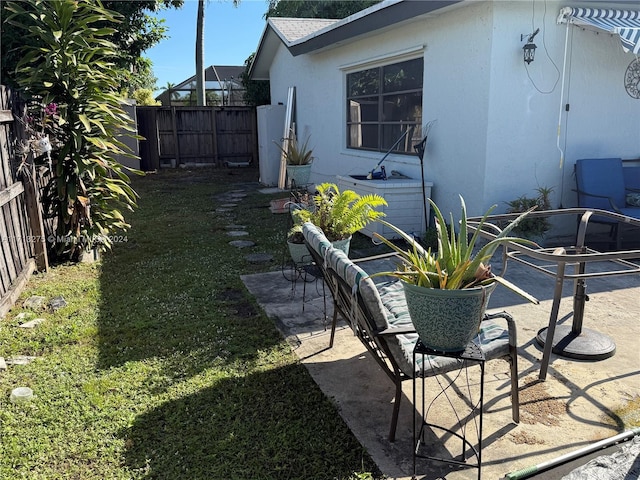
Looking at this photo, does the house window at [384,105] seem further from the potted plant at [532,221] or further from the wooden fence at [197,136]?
the wooden fence at [197,136]

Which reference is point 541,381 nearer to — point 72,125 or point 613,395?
point 613,395

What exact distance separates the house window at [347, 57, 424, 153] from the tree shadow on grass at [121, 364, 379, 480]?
491 centimetres

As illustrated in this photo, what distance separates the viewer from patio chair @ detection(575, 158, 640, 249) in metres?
5.64

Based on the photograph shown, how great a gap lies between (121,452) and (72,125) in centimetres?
383

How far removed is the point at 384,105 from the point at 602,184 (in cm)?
329

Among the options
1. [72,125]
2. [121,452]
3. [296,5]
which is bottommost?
[121,452]

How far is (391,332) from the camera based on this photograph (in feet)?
7.39

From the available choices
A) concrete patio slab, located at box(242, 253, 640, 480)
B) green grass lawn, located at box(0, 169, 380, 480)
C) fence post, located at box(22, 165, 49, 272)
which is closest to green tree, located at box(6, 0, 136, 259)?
fence post, located at box(22, 165, 49, 272)

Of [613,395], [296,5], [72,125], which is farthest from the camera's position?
[296,5]

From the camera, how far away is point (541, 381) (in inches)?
116

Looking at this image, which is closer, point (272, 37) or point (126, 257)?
point (126, 257)

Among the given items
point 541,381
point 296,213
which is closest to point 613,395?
point 541,381

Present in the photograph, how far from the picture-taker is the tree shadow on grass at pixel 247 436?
89.5 inches

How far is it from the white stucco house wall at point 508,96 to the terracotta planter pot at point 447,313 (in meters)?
3.94
